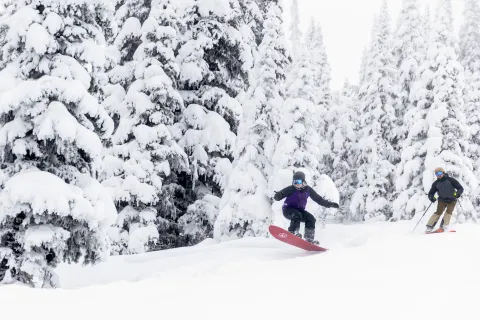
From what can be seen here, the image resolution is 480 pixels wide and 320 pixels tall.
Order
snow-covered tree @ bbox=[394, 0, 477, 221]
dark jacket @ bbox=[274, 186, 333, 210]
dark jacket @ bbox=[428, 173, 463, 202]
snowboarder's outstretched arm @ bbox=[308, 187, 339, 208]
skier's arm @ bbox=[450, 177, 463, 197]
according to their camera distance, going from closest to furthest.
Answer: snowboarder's outstretched arm @ bbox=[308, 187, 339, 208], dark jacket @ bbox=[274, 186, 333, 210], skier's arm @ bbox=[450, 177, 463, 197], dark jacket @ bbox=[428, 173, 463, 202], snow-covered tree @ bbox=[394, 0, 477, 221]

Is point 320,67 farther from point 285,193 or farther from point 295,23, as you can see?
point 285,193

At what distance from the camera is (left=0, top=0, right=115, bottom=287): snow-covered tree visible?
8.87 meters

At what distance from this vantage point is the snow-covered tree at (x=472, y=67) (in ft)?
94.6

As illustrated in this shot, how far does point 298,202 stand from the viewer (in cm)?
1122

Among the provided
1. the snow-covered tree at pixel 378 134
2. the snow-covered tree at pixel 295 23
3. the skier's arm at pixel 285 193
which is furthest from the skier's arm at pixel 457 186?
the snow-covered tree at pixel 295 23

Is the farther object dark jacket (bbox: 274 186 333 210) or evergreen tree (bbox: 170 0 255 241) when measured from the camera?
Result: evergreen tree (bbox: 170 0 255 241)

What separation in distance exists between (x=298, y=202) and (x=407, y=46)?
24.5 meters

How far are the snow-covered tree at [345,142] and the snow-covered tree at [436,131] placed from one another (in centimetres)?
1103

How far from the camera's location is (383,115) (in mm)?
31500

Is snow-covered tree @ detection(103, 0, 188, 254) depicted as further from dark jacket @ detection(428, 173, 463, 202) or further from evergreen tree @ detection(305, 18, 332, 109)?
evergreen tree @ detection(305, 18, 332, 109)

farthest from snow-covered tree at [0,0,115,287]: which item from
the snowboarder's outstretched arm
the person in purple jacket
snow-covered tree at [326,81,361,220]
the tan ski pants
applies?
snow-covered tree at [326,81,361,220]

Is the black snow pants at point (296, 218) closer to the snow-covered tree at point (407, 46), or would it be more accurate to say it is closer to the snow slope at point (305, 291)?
Answer: the snow slope at point (305, 291)

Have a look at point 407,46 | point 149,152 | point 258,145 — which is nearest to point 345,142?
point 407,46

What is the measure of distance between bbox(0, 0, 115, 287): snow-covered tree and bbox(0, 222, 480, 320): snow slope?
2.17 meters
